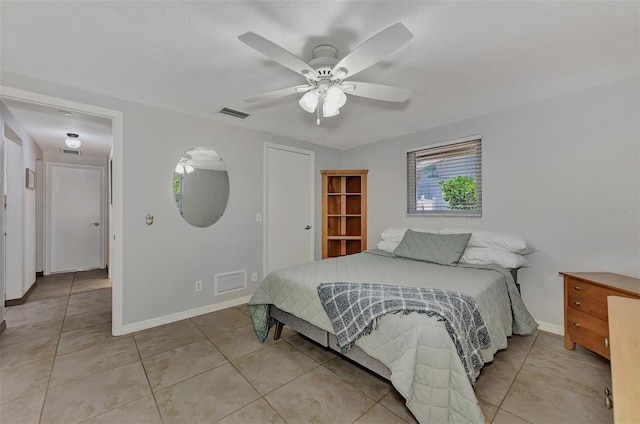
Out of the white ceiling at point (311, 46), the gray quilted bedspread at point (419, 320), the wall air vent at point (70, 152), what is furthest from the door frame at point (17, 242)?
the gray quilted bedspread at point (419, 320)

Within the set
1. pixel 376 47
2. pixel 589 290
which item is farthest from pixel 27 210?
pixel 589 290

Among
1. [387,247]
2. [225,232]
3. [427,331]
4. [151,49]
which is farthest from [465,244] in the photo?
[151,49]

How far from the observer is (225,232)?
11.2ft

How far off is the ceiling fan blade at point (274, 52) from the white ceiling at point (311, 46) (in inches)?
8.9

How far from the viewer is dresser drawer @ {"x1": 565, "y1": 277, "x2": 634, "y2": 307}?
1985mm

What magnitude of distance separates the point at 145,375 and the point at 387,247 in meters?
2.72

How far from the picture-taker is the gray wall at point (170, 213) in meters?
2.73

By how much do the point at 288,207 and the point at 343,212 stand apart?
3.45ft

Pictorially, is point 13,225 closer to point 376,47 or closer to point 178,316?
point 178,316

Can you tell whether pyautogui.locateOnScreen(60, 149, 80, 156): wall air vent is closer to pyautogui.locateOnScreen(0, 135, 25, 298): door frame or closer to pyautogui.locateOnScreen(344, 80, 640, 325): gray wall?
pyautogui.locateOnScreen(0, 135, 25, 298): door frame

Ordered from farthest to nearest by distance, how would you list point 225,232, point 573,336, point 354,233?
point 354,233, point 225,232, point 573,336

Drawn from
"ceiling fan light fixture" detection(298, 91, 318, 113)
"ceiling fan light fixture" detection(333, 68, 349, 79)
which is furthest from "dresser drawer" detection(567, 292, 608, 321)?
"ceiling fan light fixture" detection(298, 91, 318, 113)

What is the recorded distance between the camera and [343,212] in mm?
4633

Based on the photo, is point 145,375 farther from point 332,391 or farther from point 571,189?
point 571,189
